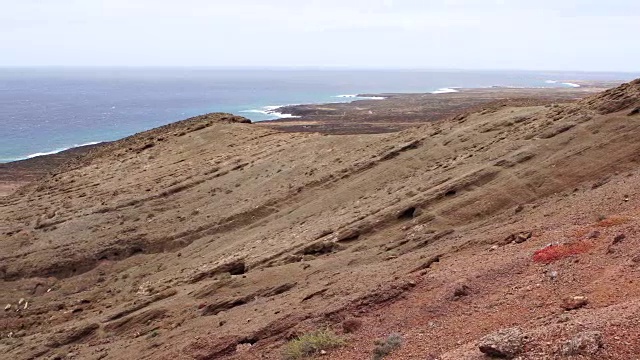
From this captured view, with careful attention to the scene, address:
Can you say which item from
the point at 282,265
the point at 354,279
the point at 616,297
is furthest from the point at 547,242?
the point at 282,265

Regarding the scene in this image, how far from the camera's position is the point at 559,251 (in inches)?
486

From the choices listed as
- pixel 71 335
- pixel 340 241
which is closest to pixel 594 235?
pixel 340 241

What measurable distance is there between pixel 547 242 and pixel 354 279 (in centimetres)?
493

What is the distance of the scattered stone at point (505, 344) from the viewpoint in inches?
334

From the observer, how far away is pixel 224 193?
2850cm

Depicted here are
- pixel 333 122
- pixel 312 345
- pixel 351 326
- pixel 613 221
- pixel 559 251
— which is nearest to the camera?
pixel 312 345

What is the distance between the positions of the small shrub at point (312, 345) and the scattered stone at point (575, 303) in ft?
14.3

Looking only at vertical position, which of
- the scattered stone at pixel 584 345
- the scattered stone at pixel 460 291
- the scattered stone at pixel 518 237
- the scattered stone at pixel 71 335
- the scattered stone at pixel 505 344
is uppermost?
the scattered stone at pixel 584 345

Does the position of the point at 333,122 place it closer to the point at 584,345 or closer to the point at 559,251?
the point at 559,251

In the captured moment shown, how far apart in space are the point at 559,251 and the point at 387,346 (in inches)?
180

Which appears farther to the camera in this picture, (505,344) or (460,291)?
(460,291)

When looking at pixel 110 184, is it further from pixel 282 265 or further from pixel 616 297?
pixel 616 297

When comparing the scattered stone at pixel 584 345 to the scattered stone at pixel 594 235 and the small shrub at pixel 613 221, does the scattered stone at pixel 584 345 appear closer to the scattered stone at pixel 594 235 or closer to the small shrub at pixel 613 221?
the scattered stone at pixel 594 235

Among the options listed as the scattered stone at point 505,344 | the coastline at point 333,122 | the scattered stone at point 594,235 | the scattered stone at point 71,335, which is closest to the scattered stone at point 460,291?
the scattered stone at point 505,344
